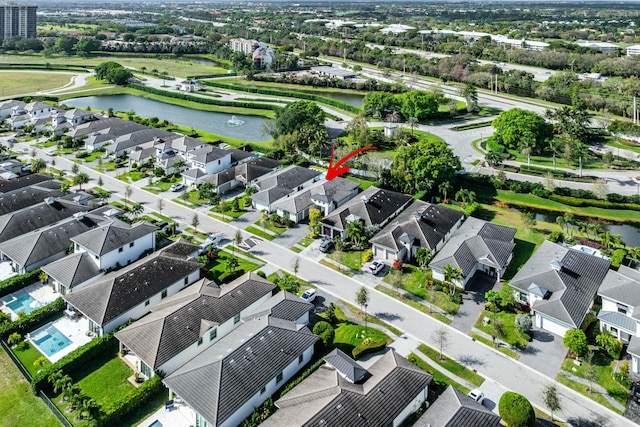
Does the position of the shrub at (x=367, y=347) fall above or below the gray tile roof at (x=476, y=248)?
below

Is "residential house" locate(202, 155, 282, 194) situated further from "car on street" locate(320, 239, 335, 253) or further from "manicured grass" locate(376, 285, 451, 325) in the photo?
"manicured grass" locate(376, 285, 451, 325)

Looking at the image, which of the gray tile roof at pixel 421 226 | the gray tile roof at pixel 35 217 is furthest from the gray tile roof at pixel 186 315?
the gray tile roof at pixel 35 217

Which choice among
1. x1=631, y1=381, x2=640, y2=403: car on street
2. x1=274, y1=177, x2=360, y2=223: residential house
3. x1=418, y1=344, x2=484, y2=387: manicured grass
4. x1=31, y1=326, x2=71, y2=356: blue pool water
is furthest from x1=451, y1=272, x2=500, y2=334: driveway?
x1=31, y1=326, x2=71, y2=356: blue pool water

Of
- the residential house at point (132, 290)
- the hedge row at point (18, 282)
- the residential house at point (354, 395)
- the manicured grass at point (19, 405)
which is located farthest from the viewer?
the hedge row at point (18, 282)

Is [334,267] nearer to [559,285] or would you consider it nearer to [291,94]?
[559,285]

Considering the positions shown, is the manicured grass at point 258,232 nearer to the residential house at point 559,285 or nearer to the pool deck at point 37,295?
the pool deck at point 37,295

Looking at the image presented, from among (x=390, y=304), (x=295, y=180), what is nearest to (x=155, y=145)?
(x=295, y=180)
